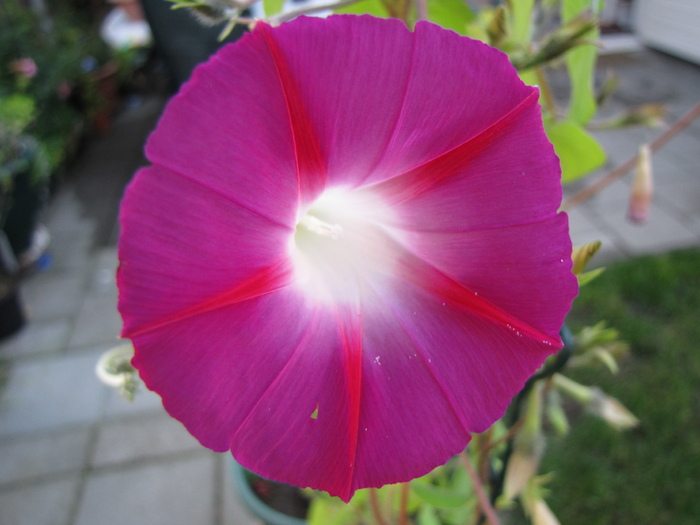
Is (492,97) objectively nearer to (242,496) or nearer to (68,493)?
(242,496)

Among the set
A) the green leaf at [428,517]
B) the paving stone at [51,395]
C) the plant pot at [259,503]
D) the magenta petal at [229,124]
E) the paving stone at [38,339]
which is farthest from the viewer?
the paving stone at [38,339]

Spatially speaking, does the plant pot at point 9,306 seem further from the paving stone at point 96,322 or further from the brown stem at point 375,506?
the brown stem at point 375,506

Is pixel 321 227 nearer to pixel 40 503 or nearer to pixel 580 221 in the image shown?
pixel 40 503

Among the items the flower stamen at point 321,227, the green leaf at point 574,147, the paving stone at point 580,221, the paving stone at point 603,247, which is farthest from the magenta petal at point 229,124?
the paving stone at point 580,221

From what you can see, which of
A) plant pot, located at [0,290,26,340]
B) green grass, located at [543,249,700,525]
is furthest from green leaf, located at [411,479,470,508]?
plant pot, located at [0,290,26,340]

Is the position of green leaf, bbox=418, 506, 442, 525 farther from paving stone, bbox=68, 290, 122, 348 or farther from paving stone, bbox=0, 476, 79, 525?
paving stone, bbox=68, 290, 122, 348

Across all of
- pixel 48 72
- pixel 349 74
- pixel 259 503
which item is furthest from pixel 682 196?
pixel 48 72
